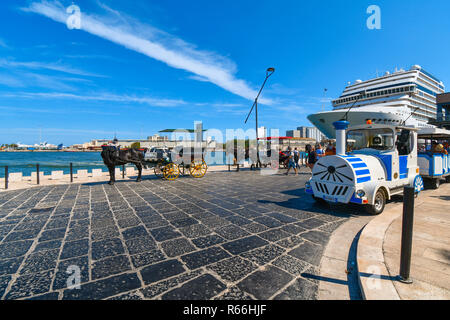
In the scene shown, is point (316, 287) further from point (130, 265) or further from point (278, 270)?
point (130, 265)

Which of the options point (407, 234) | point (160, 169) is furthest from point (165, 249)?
point (160, 169)


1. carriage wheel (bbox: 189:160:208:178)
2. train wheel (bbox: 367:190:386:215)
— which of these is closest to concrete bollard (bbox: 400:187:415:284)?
train wheel (bbox: 367:190:386:215)

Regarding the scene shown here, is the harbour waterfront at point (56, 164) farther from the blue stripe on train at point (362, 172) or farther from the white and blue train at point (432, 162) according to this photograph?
the white and blue train at point (432, 162)

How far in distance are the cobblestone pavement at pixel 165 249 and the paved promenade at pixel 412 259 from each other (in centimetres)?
54

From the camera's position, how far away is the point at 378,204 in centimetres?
451

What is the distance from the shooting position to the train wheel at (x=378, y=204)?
4.36m

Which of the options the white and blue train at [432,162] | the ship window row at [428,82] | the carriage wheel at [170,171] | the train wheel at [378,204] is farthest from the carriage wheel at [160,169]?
the ship window row at [428,82]

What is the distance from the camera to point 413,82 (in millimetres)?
38062

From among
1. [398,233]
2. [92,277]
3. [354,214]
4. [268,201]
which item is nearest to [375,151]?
[354,214]

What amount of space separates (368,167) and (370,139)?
1361 mm

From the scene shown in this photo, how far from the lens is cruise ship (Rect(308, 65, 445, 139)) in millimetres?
29625

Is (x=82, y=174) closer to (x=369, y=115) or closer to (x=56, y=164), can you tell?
(x=369, y=115)

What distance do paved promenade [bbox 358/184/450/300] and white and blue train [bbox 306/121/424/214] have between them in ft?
2.21

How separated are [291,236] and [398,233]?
170 centimetres
